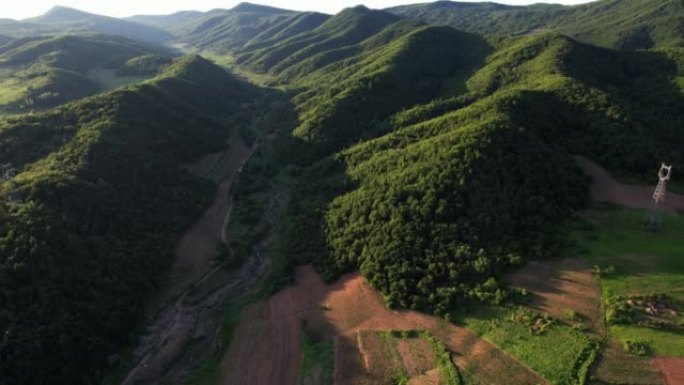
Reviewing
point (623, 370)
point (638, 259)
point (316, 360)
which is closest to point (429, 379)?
point (316, 360)

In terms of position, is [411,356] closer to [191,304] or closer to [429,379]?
[429,379]

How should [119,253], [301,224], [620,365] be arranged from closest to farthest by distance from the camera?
[620,365] < [119,253] < [301,224]

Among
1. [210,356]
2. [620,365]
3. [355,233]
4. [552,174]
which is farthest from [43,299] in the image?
[552,174]

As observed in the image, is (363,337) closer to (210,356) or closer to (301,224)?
(210,356)

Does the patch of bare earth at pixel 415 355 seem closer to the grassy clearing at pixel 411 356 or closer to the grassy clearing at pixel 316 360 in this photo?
the grassy clearing at pixel 411 356

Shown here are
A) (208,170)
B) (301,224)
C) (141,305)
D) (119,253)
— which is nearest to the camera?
(141,305)

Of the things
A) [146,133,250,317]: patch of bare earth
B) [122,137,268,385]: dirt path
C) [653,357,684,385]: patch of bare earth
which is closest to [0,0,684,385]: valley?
[653,357,684,385]: patch of bare earth

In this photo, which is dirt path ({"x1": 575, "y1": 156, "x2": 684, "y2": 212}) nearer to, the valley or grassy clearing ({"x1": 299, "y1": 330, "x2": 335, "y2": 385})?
the valley

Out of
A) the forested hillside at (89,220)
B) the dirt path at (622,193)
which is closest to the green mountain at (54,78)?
the forested hillside at (89,220)
